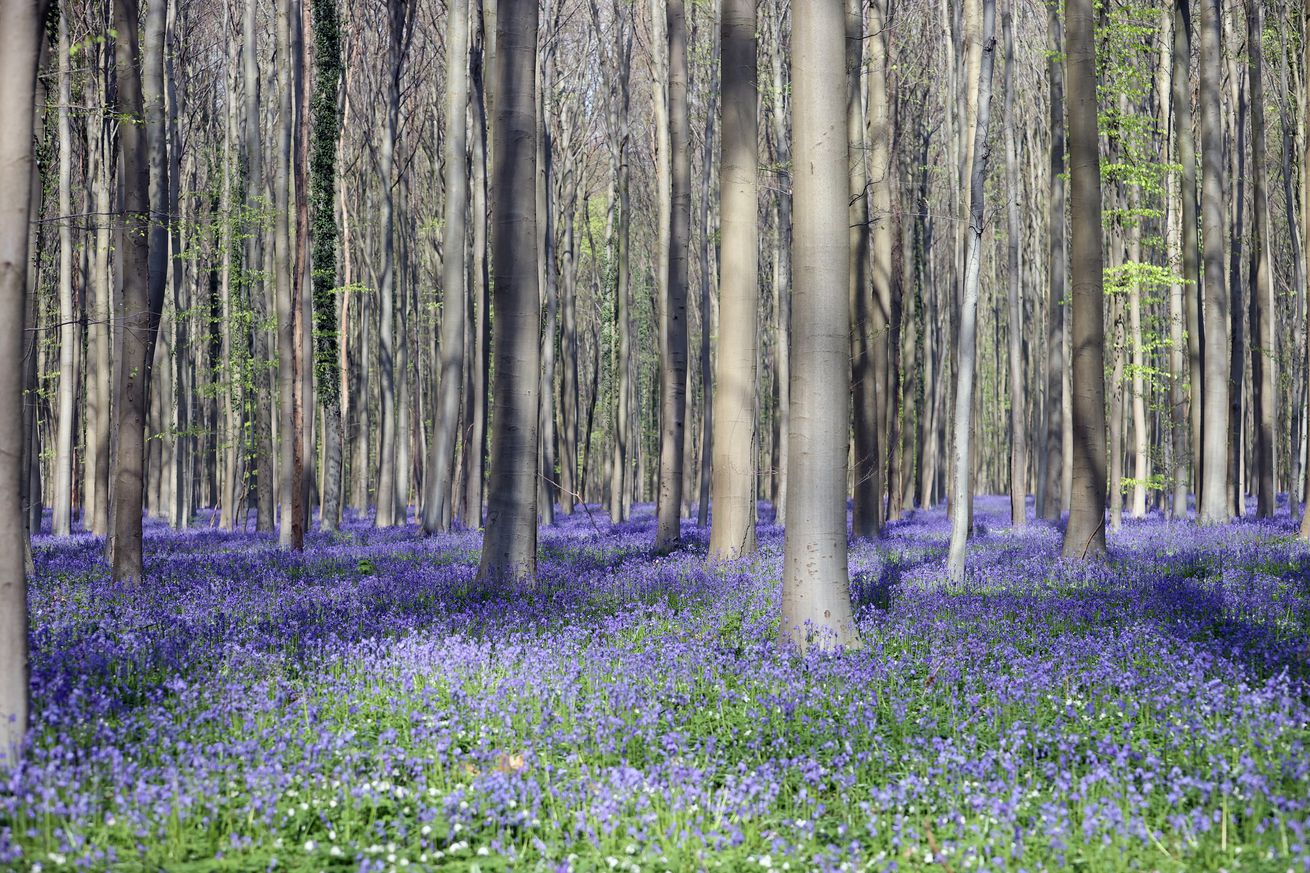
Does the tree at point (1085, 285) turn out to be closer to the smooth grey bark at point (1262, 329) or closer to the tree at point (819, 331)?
the tree at point (819, 331)

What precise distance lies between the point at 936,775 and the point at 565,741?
6.04ft

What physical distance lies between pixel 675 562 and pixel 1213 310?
1226 cm

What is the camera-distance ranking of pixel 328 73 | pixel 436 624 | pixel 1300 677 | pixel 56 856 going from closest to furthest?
pixel 56 856, pixel 1300 677, pixel 436 624, pixel 328 73

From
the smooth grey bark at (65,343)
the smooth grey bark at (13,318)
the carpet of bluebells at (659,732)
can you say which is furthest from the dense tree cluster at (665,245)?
the carpet of bluebells at (659,732)

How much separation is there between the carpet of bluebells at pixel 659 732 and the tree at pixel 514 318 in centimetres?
85

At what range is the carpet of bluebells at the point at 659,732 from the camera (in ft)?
13.2

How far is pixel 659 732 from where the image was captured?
5.70 metres

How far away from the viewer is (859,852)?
403cm

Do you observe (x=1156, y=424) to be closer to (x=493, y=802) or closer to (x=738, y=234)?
(x=738, y=234)

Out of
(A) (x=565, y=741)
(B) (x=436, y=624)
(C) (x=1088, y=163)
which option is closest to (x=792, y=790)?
(A) (x=565, y=741)

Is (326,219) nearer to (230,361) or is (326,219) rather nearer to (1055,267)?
(230,361)

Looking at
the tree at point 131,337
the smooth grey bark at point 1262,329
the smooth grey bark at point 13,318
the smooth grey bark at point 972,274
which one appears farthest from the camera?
the smooth grey bark at point 1262,329

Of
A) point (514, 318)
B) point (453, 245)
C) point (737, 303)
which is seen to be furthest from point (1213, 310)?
point (514, 318)

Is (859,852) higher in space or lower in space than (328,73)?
lower
